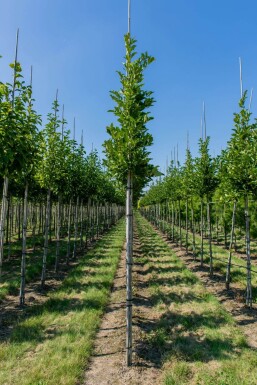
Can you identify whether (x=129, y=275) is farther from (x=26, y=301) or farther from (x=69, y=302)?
(x=26, y=301)

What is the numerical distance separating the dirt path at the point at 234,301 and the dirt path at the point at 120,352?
251cm

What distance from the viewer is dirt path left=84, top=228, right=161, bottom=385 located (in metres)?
6.03

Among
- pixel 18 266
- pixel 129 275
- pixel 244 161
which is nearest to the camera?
pixel 129 275

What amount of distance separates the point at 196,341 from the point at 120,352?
1887mm

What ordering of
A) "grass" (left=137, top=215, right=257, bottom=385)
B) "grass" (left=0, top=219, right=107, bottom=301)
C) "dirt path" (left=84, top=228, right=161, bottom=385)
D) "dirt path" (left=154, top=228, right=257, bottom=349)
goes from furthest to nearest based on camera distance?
"grass" (left=0, top=219, right=107, bottom=301) < "dirt path" (left=154, top=228, right=257, bottom=349) < "dirt path" (left=84, top=228, right=161, bottom=385) < "grass" (left=137, top=215, right=257, bottom=385)

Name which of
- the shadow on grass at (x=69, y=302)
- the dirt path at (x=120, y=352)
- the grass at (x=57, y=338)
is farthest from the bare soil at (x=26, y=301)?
the dirt path at (x=120, y=352)

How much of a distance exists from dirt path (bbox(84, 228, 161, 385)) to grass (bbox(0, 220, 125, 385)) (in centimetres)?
25

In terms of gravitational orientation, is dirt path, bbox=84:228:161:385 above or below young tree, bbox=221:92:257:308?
below

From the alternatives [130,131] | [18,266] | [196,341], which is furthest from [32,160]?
[18,266]

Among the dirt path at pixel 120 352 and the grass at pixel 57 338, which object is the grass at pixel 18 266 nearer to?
the grass at pixel 57 338

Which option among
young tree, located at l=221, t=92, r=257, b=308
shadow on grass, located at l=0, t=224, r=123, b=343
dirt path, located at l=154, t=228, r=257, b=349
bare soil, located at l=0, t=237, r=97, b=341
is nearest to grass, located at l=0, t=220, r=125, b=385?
shadow on grass, located at l=0, t=224, r=123, b=343

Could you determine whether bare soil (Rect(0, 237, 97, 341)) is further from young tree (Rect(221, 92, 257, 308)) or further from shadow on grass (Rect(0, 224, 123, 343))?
young tree (Rect(221, 92, 257, 308))

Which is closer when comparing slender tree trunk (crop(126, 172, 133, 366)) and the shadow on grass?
slender tree trunk (crop(126, 172, 133, 366))

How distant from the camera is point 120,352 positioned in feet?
23.3
